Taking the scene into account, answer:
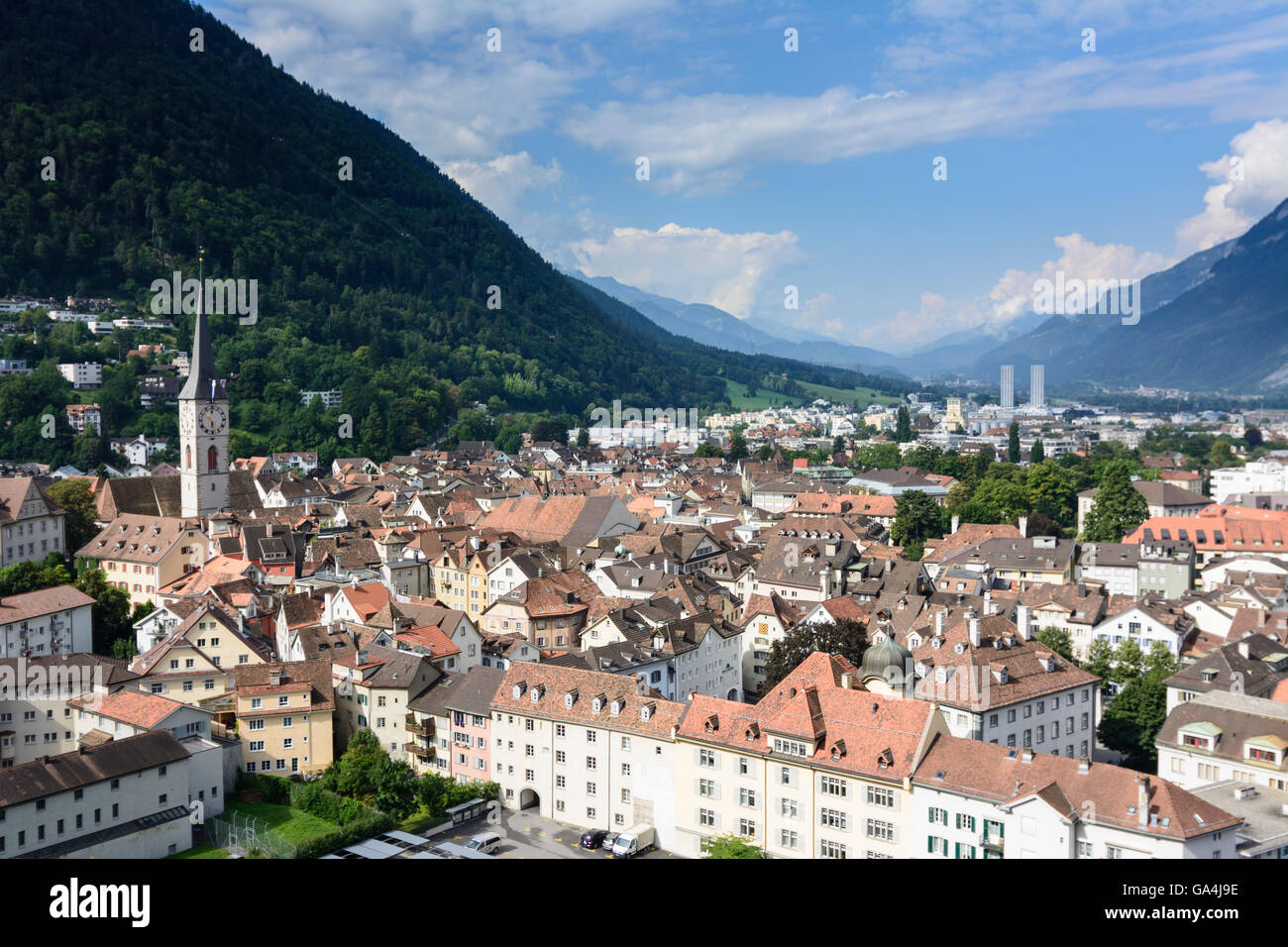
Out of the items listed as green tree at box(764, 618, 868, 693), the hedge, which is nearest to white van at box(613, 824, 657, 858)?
the hedge

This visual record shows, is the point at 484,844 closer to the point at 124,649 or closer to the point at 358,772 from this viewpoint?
the point at 358,772

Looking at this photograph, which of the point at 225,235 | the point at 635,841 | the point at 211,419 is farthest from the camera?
the point at 225,235

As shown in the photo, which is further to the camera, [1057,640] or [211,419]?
[211,419]

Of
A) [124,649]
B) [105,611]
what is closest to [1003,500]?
[124,649]

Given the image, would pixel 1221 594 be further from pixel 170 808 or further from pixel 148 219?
pixel 148 219

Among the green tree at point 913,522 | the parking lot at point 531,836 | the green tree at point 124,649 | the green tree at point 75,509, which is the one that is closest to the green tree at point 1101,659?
the parking lot at point 531,836
